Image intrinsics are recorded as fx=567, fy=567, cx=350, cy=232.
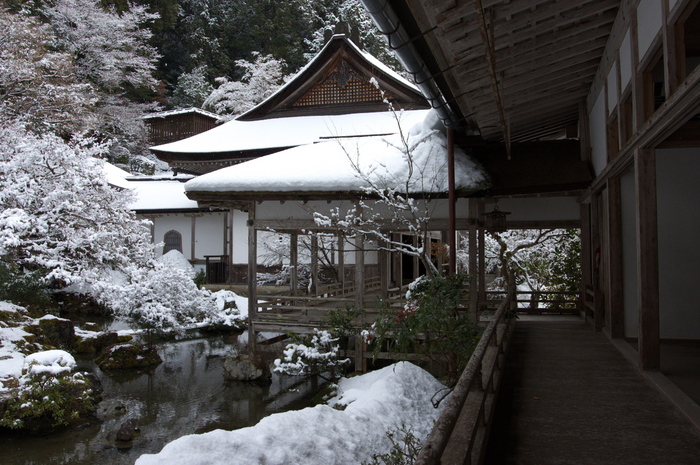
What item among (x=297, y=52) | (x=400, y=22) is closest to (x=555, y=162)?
(x=400, y=22)

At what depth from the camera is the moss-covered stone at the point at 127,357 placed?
13.1 meters

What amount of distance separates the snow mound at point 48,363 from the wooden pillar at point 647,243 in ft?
29.5

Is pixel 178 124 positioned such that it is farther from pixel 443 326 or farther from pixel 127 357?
pixel 443 326

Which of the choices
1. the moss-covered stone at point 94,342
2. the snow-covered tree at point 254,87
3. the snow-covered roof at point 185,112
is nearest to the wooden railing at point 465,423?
the moss-covered stone at point 94,342

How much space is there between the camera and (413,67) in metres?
5.89

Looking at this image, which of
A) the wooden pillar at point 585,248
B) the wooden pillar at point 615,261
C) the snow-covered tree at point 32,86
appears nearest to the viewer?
the wooden pillar at point 615,261

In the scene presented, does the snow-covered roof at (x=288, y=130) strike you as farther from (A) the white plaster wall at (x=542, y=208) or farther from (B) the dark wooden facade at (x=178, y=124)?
(A) the white plaster wall at (x=542, y=208)

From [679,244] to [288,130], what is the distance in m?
14.7

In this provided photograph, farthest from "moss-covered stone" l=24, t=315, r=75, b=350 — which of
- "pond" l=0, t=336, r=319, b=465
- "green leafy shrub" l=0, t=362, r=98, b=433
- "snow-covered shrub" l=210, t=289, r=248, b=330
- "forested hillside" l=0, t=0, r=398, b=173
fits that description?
"forested hillside" l=0, t=0, r=398, b=173

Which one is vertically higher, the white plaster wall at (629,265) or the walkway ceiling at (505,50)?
the walkway ceiling at (505,50)

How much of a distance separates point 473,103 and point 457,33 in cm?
262

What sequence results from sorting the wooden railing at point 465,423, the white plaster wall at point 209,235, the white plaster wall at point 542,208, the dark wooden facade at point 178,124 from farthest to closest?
the dark wooden facade at point 178,124 < the white plaster wall at point 209,235 < the white plaster wall at point 542,208 < the wooden railing at point 465,423

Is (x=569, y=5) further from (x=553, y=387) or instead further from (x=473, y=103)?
(x=553, y=387)

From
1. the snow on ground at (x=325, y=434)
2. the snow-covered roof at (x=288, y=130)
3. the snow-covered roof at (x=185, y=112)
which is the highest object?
the snow-covered roof at (x=185, y=112)
